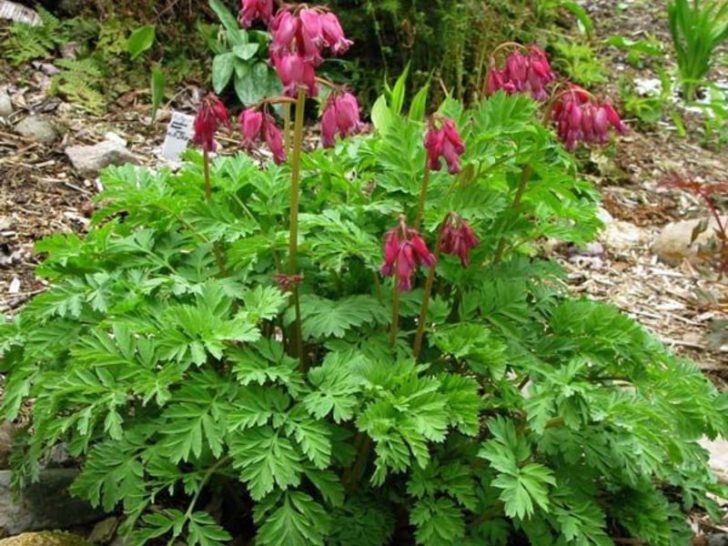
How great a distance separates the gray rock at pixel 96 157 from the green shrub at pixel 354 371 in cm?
196

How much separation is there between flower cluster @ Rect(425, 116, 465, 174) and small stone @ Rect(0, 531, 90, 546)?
140cm

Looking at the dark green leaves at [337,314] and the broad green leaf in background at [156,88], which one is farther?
the broad green leaf in background at [156,88]

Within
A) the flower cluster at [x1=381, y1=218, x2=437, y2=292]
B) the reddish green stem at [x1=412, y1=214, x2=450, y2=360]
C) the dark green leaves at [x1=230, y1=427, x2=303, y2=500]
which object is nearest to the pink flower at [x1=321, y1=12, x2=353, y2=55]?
the flower cluster at [x1=381, y1=218, x2=437, y2=292]

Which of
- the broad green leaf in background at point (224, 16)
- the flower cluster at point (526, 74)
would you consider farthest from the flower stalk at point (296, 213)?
the broad green leaf in background at point (224, 16)

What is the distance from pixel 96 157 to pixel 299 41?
→ 9.27 ft

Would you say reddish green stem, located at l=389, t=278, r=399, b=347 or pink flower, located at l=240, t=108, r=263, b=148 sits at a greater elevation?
pink flower, located at l=240, t=108, r=263, b=148

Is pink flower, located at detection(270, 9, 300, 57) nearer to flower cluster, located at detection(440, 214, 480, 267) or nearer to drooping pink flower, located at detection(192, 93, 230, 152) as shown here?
drooping pink flower, located at detection(192, 93, 230, 152)

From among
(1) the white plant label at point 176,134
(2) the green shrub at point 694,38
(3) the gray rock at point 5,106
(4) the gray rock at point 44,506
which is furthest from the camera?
(2) the green shrub at point 694,38

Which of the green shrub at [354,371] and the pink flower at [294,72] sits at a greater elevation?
the pink flower at [294,72]

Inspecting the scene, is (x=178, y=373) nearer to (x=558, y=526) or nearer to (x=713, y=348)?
(x=558, y=526)

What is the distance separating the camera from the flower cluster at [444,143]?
6.93ft

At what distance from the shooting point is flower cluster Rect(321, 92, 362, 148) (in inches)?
85.6

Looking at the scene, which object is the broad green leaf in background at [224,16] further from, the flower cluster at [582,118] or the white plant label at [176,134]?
the flower cluster at [582,118]

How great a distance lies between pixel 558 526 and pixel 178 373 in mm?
1027
